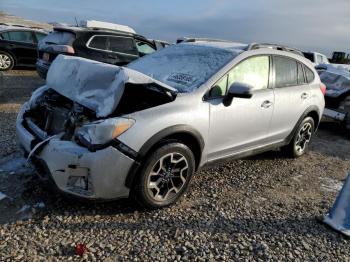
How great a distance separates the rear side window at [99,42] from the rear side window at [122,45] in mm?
158

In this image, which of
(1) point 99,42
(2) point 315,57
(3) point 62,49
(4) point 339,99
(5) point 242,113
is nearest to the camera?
(5) point 242,113

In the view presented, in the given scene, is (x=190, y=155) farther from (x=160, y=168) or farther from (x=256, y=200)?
(x=256, y=200)

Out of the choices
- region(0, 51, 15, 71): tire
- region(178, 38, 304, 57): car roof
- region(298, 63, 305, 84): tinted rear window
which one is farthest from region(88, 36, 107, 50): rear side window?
region(298, 63, 305, 84): tinted rear window

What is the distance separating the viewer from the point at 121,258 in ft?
10.1

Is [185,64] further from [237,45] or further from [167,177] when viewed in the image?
[167,177]

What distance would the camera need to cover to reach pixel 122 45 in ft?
32.4

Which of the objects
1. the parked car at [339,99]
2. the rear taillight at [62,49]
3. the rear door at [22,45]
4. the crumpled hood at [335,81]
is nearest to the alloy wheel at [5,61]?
the rear door at [22,45]

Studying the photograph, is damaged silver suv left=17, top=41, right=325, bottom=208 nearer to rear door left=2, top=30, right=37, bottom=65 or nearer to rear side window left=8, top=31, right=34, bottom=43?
rear door left=2, top=30, right=37, bottom=65

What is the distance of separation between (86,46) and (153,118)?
19.8 feet

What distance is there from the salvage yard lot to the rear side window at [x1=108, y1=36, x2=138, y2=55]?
496 cm

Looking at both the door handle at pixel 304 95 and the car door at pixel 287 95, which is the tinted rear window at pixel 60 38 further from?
the door handle at pixel 304 95

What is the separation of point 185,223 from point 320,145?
14.6ft

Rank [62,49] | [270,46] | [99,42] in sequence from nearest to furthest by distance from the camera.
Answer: [270,46] → [62,49] → [99,42]

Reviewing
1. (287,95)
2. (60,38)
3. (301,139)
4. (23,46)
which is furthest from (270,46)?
(23,46)
